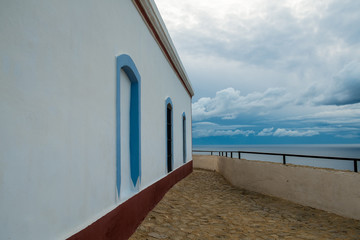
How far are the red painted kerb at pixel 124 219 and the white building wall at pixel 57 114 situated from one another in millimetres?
94

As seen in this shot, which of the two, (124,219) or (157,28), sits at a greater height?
(157,28)

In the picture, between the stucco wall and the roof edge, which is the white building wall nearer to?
the roof edge

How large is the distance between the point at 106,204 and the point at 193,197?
442 cm

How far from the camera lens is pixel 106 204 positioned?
3.33 meters

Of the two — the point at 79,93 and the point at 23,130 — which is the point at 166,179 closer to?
the point at 79,93

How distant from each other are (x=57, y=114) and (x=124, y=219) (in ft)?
6.93

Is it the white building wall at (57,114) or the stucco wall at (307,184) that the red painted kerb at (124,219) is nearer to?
the white building wall at (57,114)

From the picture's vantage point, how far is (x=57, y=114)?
230 centimetres

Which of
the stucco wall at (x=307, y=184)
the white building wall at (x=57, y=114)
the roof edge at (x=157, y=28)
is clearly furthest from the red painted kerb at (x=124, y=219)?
the stucco wall at (x=307, y=184)

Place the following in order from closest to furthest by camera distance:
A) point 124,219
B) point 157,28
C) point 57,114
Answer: point 57,114, point 124,219, point 157,28

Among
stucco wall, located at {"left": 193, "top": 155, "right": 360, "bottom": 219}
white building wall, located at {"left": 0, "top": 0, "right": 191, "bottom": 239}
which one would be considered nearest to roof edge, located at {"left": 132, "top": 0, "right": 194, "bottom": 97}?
white building wall, located at {"left": 0, "top": 0, "right": 191, "bottom": 239}

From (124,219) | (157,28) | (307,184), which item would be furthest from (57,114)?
(307,184)

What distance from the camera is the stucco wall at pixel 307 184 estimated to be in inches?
219

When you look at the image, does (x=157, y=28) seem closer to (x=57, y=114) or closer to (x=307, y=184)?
(x=57, y=114)
